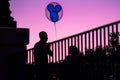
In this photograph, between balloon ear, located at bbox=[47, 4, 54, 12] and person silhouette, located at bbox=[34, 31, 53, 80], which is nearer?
person silhouette, located at bbox=[34, 31, 53, 80]

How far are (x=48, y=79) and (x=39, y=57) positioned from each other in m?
1.03

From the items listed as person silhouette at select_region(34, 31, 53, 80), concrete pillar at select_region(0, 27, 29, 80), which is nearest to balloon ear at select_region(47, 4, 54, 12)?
person silhouette at select_region(34, 31, 53, 80)

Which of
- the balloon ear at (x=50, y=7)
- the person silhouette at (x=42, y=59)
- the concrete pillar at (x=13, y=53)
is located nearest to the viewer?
the concrete pillar at (x=13, y=53)

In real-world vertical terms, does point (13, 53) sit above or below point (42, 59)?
above

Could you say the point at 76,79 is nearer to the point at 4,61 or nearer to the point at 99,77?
the point at 99,77

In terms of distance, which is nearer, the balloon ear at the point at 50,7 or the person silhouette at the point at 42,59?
the person silhouette at the point at 42,59

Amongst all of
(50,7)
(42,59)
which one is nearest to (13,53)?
(42,59)

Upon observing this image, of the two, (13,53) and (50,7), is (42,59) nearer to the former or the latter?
(13,53)


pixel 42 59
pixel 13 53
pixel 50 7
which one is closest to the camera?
pixel 13 53

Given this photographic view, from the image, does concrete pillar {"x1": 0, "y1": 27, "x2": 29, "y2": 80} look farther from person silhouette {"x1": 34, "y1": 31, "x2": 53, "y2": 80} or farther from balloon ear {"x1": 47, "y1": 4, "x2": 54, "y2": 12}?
balloon ear {"x1": 47, "y1": 4, "x2": 54, "y2": 12}

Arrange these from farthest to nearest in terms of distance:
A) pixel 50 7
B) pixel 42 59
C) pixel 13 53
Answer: pixel 50 7, pixel 42 59, pixel 13 53

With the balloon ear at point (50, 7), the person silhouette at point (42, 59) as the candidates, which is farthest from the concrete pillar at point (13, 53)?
the balloon ear at point (50, 7)

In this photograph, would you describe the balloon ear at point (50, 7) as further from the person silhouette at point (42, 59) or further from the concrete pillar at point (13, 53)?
the concrete pillar at point (13, 53)

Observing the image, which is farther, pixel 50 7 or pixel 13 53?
pixel 50 7
